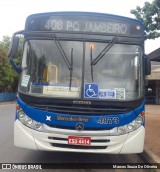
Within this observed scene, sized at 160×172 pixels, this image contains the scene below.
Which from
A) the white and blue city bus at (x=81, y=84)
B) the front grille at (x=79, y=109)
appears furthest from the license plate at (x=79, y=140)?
the front grille at (x=79, y=109)

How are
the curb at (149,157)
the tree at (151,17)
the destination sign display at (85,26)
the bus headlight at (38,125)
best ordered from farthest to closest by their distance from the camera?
1. the tree at (151,17)
2. the curb at (149,157)
3. the destination sign display at (85,26)
4. the bus headlight at (38,125)

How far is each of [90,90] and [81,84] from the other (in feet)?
0.70

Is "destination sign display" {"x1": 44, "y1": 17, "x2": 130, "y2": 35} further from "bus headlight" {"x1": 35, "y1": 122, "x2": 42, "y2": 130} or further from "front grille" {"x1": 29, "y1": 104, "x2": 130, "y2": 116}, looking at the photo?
"bus headlight" {"x1": 35, "y1": 122, "x2": 42, "y2": 130}

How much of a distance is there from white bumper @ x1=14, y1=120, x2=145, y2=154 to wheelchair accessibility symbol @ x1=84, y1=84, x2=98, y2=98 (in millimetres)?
719

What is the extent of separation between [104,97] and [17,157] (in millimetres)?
2712

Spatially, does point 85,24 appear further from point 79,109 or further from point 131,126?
point 131,126

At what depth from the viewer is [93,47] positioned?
24.3 ft

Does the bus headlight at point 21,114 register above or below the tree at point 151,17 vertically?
below

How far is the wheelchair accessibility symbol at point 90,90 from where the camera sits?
7129mm

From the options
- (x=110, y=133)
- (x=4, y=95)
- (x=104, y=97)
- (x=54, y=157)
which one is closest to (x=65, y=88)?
(x=104, y=97)

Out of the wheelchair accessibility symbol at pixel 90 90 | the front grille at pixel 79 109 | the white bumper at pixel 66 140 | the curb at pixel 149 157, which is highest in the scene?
the wheelchair accessibility symbol at pixel 90 90

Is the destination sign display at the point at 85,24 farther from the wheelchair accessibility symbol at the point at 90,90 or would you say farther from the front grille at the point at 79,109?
the front grille at the point at 79,109

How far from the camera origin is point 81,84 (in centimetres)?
718

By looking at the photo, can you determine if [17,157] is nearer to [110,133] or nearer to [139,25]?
[110,133]
